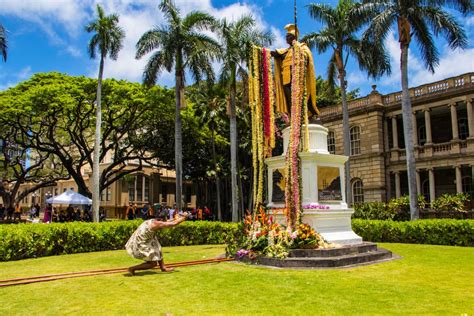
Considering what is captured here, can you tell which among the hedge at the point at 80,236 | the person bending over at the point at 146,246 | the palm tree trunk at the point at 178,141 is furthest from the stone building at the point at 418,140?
the person bending over at the point at 146,246

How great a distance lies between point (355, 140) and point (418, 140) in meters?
4.82

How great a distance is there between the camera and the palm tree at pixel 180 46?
2231 centimetres

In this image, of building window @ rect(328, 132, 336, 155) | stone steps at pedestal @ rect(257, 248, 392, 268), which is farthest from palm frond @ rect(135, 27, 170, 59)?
building window @ rect(328, 132, 336, 155)

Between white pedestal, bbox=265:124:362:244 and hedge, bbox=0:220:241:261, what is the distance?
5949mm

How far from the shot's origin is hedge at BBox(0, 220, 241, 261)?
12.4 meters

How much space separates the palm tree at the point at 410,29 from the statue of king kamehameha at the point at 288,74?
29.5 feet

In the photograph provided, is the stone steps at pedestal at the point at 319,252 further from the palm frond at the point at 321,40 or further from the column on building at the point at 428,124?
the column on building at the point at 428,124

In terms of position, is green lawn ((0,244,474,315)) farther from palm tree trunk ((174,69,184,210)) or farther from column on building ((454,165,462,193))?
column on building ((454,165,462,193))

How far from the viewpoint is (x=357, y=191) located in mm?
34562

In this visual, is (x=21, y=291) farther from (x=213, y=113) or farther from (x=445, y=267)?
(x=213, y=113)

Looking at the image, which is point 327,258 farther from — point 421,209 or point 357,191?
point 357,191

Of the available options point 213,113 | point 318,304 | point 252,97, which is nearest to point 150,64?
point 213,113

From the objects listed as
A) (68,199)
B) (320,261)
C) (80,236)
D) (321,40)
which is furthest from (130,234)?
(321,40)

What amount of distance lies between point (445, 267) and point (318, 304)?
4677 millimetres
